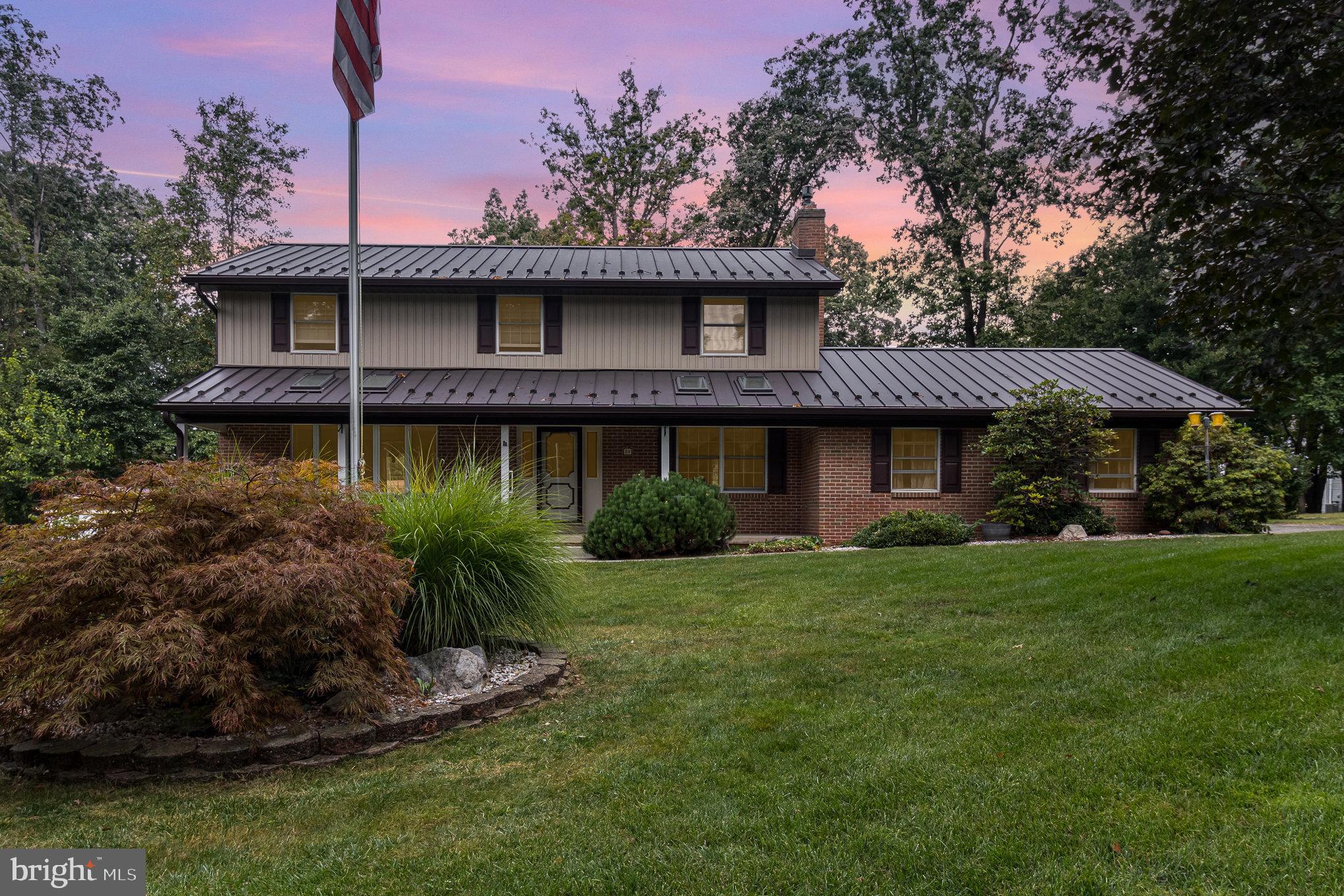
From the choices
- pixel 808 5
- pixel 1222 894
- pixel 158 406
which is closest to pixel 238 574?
pixel 1222 894

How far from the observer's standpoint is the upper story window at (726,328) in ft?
55.3

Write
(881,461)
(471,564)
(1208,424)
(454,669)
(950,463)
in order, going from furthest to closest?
(950,463) < (881,461) < (1208,424) < (471,564) < (454,669)

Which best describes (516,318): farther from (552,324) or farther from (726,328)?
(726,328)

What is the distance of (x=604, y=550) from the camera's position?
13.0 m

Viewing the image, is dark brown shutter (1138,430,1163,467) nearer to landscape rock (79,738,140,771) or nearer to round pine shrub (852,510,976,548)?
round pine shrub (852,510,976,548)

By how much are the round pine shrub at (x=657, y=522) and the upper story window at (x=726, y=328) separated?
4415 millimetres

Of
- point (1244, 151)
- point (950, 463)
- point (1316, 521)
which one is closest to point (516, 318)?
point (950, 463)

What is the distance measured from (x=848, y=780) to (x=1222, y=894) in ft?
4.88

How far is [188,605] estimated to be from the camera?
4.15 meters

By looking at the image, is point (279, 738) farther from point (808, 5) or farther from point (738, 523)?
point (808, 5)

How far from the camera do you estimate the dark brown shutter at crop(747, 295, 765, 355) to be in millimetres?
16750

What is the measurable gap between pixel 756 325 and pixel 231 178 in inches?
957

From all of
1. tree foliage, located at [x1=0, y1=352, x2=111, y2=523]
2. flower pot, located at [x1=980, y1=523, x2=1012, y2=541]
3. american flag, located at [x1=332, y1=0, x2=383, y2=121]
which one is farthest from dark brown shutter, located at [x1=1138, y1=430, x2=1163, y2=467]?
tree foliage, located at [x1=0, y1=352, x2=111, y2=523]

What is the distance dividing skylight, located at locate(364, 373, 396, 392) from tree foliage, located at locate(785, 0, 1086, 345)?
19.3m
